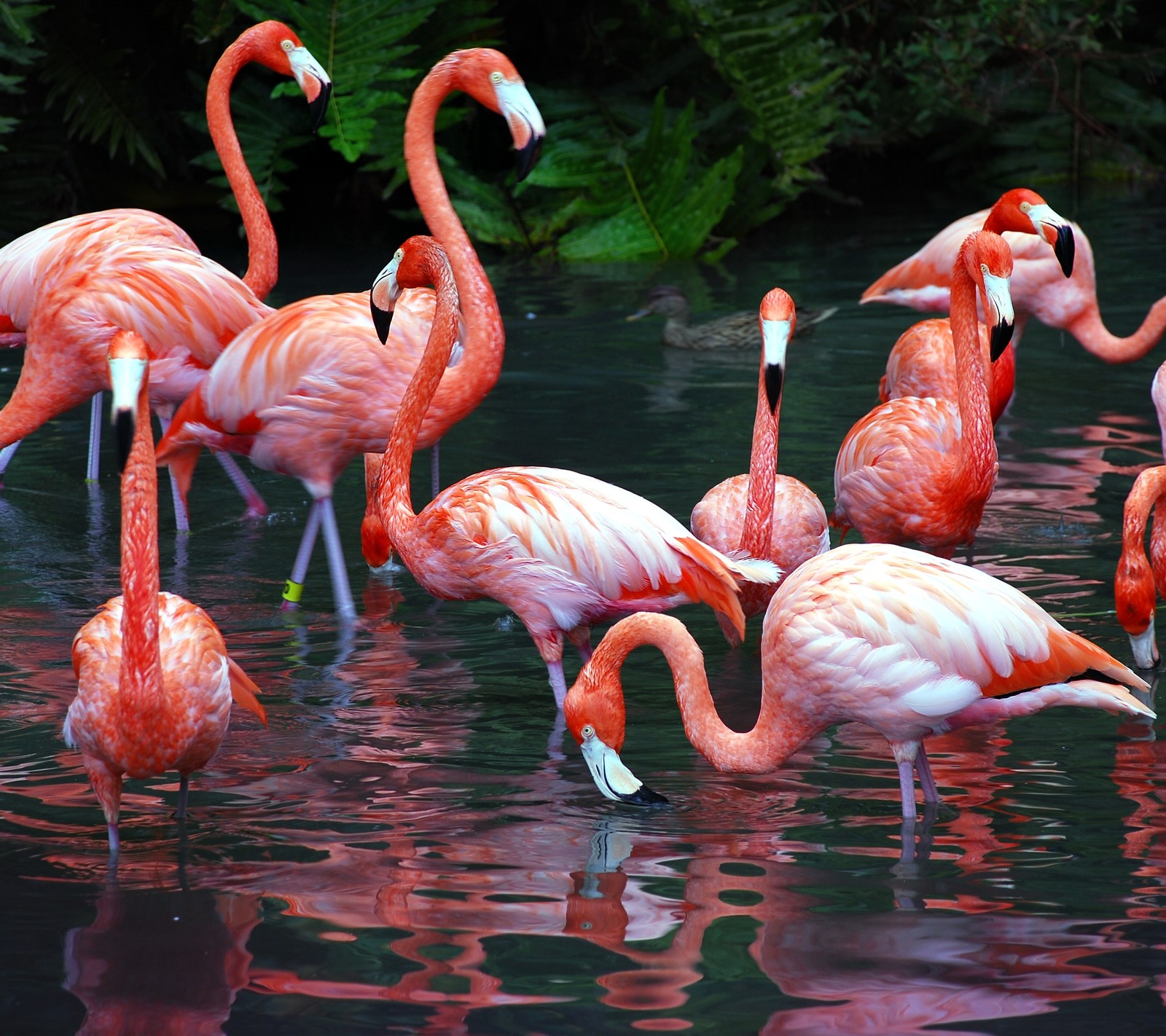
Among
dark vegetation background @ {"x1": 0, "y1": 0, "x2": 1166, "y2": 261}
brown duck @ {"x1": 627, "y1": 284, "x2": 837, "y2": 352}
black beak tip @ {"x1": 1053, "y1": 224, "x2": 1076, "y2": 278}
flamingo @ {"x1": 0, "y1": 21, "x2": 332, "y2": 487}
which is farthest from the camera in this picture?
dark vegetation background @ {"x1": 0, "y1": 0, "x2": 1166, "y2": 261}

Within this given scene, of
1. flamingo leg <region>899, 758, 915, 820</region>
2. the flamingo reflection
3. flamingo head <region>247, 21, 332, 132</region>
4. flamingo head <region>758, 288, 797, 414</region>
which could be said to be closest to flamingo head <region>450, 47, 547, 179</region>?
flamingo head <region>247, 21, 332, 132</region>

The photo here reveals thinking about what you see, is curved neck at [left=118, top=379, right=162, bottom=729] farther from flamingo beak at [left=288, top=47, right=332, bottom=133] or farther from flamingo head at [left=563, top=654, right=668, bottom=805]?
flamingo beak at [left=288, top=47, right=332, bottom=133]

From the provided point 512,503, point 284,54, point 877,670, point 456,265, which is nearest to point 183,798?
point 512,503

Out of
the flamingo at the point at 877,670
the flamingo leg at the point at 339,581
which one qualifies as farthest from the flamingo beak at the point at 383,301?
the flamingo at the point at 877,670

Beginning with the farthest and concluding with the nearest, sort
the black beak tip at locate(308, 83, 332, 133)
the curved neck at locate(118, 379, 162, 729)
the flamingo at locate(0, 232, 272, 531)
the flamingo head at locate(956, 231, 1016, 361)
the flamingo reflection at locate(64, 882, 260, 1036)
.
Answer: the black beak tip at locate(308, 83, 332, 133), the flamingo at locate(0, 232, 272, 531), the flamingo head at locate(956, 231, 1016, 361), the curved neck at locate(118, 379, 162, 729), the flamingo reflection at locate(64, 882, 260, 1036)

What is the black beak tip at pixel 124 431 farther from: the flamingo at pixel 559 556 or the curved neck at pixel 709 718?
the flamingo at pixel 559 556

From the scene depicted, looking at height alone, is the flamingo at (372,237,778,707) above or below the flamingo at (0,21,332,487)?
below

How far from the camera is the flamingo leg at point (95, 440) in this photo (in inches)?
232

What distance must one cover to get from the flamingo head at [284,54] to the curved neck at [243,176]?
0.03 meters

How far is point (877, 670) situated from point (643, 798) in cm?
55

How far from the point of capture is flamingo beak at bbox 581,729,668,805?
314 cm

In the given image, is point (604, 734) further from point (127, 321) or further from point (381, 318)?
point (127, 321)

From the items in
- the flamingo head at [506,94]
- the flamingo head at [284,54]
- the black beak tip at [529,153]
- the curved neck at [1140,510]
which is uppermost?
the flamingo head at [284,54]

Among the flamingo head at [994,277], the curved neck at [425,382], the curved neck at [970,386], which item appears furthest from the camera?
the curved neck at [970,386]
